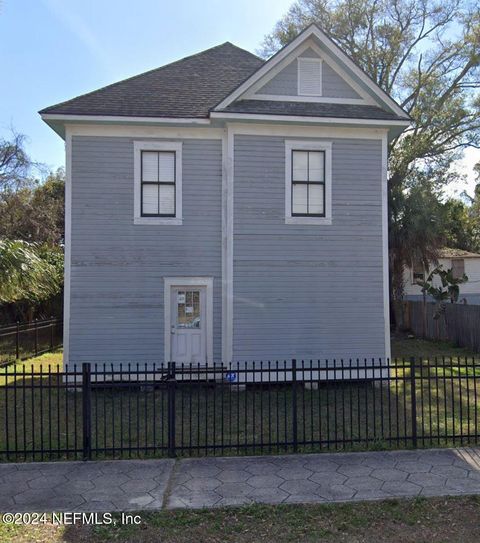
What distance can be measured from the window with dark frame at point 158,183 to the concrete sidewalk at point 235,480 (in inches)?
258

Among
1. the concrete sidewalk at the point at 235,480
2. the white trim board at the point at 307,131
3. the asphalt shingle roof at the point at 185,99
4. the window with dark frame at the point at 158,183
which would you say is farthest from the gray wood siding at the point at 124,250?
the concrete sidewalk at the point at 235,480

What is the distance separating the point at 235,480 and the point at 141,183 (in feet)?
25.1

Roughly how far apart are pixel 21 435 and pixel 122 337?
3918 mm

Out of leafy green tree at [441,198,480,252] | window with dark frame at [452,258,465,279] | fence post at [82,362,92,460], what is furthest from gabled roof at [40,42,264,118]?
leafy green tree at [441,198,480,252]

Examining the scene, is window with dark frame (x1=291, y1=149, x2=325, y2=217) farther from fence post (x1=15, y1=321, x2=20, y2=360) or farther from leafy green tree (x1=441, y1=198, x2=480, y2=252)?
leafy green tree (x1=441, y1=198, x2=480, y2=252)

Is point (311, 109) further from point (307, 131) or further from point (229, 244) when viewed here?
point (229, 244)

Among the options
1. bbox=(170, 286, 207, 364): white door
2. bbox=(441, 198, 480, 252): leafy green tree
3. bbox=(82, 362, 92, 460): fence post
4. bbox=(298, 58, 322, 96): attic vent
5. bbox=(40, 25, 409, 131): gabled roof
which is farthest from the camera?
bbox=(441, 198, 480, 252): leafy green tree

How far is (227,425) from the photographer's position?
25.5 feet

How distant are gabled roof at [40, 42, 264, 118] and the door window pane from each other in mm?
4233

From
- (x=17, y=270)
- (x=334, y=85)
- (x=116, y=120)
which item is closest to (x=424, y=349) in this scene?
(x=334, y=85)

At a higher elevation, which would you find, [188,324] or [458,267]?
[458,267]

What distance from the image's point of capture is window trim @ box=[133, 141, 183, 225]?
36.6 ft

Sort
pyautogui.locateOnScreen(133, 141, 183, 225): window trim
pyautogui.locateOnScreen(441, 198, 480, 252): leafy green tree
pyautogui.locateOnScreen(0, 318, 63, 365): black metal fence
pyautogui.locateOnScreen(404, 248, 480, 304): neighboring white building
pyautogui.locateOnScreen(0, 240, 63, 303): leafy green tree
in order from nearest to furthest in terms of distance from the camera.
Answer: pyautogui.locateOnScreen(0, 240, 63, 303): leafy green tree
pyautogui.locateOnScreen(133, 141, 183, 225): window trim
pyautogui.locateOnScreen(0, 318, 63, 365): black metal fence
pyautogui.locateOnScreen(404, 248, 480, 304): neighboring white building
pyautogui.locateOnScreen(441, 198, 480, 252): leafy green tree

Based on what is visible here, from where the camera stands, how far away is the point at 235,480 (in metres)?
5.45
